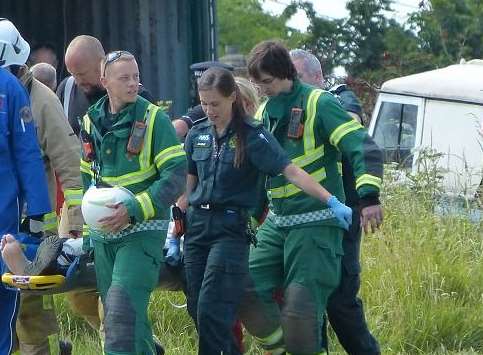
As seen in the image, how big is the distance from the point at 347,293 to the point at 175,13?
620 cm

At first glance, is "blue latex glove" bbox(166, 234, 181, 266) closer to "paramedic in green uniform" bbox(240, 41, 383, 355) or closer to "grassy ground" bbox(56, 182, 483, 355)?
"paramedic in green uniform" bbox(240, 41, 383, 355)

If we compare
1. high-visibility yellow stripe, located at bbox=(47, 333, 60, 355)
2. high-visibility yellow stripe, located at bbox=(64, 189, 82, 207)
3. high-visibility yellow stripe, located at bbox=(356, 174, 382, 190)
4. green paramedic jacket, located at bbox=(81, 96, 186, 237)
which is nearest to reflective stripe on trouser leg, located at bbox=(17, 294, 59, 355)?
high-visibility yellow stripe, located at bbox=(47, 333, 60, 355)

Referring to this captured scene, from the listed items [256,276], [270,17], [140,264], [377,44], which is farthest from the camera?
[270,17]

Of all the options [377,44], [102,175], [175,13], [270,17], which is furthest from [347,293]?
[270,17]

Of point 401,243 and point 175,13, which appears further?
point 175,13

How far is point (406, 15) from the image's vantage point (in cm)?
2894

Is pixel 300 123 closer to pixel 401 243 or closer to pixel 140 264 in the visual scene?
pixel 140 264

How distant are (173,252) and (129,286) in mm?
859

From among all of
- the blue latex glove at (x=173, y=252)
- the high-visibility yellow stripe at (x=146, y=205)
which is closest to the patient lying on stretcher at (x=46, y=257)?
the blue latex glove at (x=173, y=252)

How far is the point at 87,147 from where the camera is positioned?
20.3ft

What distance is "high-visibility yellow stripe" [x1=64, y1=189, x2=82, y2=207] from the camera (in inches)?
263

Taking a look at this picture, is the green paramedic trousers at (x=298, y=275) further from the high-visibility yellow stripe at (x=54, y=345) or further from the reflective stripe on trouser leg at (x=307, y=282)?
the high-visibility yellow stripe at (x=54, y=345)

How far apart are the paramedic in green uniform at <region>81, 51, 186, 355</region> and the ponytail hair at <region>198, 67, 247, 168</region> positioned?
284mm

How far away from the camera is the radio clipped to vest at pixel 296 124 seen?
6262mm
